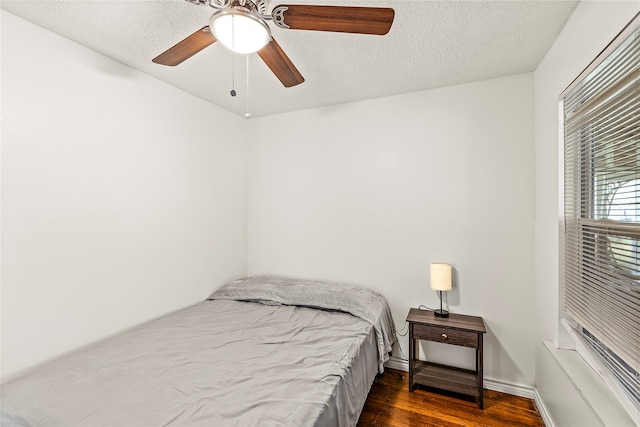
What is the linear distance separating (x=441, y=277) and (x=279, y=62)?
6.57 feet

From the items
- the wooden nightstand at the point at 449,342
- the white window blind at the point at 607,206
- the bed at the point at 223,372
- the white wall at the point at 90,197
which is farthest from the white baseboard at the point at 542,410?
the white wall at the point at 90,197

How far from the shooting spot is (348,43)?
195cm

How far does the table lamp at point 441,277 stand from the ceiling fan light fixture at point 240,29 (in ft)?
6.77

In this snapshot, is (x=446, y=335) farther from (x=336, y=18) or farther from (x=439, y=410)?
(x=336, y=18)

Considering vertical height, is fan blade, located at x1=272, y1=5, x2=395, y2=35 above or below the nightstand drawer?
above

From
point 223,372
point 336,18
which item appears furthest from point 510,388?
point 336,18

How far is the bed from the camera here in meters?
1.27

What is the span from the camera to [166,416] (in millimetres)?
1243

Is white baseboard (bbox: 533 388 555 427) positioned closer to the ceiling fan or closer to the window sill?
the window sill

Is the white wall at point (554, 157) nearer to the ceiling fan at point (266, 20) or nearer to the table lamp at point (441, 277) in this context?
the table lamp at point (441, 277)

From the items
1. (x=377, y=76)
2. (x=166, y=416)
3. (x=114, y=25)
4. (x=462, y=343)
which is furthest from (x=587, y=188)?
(x=114, y=25)

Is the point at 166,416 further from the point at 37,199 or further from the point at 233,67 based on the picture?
the point at 233,67

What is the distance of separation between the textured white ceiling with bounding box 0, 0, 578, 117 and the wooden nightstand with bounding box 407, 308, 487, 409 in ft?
6.54

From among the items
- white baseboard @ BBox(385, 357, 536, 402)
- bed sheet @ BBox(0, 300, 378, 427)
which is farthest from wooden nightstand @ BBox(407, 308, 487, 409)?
bed sheet @ BBox(0, 300, 378, 427)
